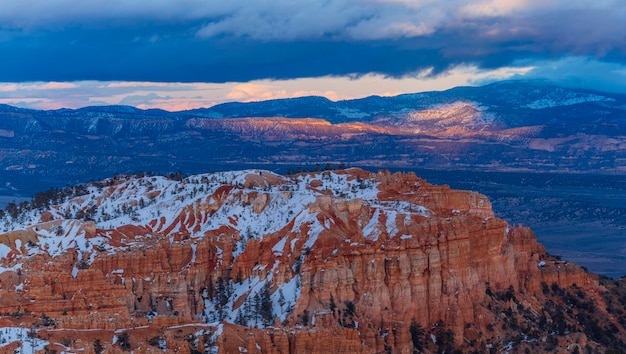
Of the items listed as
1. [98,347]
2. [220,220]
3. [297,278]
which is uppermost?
[220,220]

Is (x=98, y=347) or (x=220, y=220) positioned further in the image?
(x=220, y=220)

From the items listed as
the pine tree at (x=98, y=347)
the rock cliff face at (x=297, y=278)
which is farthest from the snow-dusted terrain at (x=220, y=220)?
the pine tree at (x=98, y=347)

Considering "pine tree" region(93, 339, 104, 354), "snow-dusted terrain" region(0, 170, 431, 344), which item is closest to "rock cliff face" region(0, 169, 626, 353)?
"snow-dusted terrain" region(0, 170, 431, 344)

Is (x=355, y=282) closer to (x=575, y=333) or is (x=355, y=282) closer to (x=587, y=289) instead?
(x=575, y=333)

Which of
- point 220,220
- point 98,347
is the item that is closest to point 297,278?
point 220,220

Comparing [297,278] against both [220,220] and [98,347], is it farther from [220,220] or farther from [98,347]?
[98,347]

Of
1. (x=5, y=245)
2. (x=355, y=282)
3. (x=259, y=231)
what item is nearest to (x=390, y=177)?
(x=259, y=231)

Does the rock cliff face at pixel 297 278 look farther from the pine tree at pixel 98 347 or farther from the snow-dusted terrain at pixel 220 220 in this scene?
the pine tree at pixel 98 347

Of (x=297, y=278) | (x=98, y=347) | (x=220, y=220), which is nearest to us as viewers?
(x=98, y=347)
